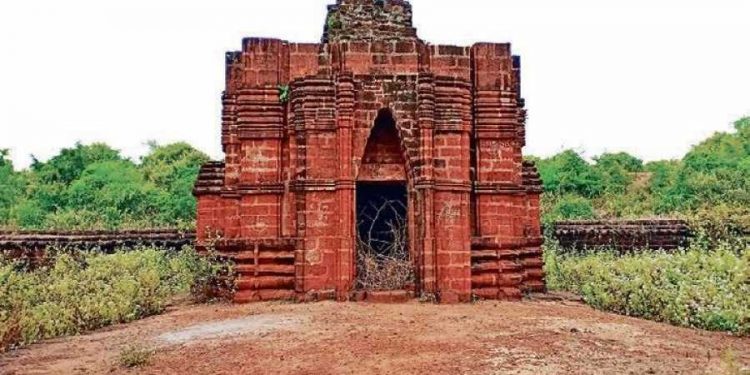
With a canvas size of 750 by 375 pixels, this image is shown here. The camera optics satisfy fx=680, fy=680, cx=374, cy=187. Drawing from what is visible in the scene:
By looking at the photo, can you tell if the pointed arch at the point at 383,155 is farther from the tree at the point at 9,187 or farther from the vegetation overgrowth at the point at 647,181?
the tree at the point at 9,187

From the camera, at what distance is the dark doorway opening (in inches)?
373

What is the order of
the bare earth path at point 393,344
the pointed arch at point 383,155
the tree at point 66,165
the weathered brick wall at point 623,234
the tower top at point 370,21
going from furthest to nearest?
the tree at point 66,165 < the weathered brick wall at point 623,234 < the tower top at point 370,21 < the pointed arch at point 383,155 < the bare earth path at point 393,344

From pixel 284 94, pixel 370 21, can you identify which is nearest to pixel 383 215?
pixel 284 94

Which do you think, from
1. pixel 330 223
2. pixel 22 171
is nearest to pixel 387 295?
pixel 330 223

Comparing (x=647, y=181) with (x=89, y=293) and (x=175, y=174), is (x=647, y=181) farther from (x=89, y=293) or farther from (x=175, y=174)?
(x=89, y=293)

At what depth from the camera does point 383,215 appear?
11312 mm

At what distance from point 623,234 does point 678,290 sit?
7.72 m

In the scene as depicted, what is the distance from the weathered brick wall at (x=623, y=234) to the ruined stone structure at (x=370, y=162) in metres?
6.63

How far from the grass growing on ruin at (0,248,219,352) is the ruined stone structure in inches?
42.8

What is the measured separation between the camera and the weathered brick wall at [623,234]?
52.5 ft

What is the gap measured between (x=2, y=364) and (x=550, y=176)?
2899 centimetres

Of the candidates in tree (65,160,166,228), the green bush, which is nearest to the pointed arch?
tree (65,160,166,228)

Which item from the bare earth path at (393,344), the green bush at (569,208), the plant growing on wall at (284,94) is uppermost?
the plant growing on wall at (284,94)

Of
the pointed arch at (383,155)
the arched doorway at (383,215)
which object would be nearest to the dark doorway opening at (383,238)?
the arched doorway at (383,215)
